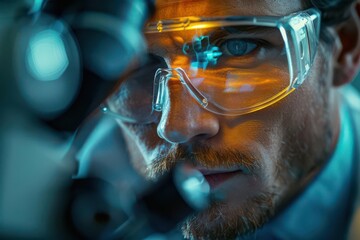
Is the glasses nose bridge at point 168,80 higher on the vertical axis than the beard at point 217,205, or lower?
higher

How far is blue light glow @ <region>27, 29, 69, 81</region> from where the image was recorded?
2.00 ft

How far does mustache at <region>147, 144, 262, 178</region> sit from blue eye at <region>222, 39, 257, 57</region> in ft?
0.37

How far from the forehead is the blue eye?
33 millimetres

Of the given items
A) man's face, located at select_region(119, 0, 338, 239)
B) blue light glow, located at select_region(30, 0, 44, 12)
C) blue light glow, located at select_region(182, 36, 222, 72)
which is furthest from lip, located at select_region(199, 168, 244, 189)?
blue light glow, located at select_region(30, 0, 44, 12)

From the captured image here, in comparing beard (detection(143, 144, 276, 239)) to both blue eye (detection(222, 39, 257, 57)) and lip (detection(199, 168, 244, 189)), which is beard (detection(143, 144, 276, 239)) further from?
blue eye (detection(222, 39, 257, 57))

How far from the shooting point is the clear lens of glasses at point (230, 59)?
1.91ft

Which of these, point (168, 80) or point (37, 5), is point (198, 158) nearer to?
point (168, 80)

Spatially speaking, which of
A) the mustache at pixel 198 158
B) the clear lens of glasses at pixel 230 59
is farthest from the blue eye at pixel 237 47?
the mustache at pixel 198 158

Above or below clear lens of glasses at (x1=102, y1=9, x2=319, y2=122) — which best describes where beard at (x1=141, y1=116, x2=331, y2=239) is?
below

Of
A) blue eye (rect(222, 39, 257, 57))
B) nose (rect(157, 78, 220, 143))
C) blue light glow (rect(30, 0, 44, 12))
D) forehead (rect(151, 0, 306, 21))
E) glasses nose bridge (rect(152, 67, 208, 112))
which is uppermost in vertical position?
blue light glow (rect(30, 0, 44, 12))

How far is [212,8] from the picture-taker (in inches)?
23.0

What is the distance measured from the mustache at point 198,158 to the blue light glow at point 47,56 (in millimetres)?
155

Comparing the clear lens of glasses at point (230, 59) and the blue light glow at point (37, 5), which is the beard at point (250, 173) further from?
the blue light glow at point (37, 5)

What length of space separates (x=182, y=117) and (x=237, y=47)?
10cm
